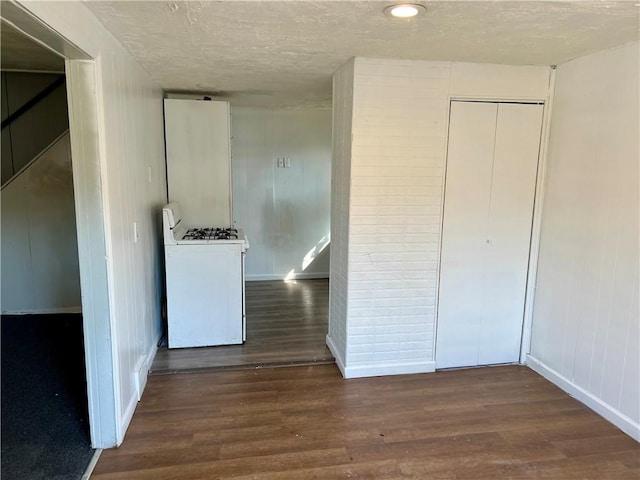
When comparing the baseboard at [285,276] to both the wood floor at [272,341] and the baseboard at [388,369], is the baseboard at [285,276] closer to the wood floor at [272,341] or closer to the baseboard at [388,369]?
the wood floor at [272,341]

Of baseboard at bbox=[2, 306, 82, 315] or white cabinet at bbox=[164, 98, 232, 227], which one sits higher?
white cabinet at bbox=[164, 98, 232, 227]

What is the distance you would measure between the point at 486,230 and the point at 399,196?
72 centimetres

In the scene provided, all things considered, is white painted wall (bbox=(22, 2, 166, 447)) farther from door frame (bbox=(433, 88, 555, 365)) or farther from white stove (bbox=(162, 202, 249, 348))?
door frame (bbox=(433, 88, 555, 365))

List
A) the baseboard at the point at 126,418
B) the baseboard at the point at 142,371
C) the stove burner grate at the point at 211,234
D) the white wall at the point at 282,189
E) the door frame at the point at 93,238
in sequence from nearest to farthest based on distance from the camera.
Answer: the door frame at the point at 93,238
the baseboard at the point at 126,418
the baseboard at the point at 142,371
the stove burner grate at the point at 211,234
the white wall at the point at 282,189

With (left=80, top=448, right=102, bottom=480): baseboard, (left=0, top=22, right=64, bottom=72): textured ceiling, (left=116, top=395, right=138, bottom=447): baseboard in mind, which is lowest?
(left=80, top=448, right=102, bottom=480): baseboard

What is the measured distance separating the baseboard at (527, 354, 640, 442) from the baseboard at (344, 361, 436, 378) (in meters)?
0.77

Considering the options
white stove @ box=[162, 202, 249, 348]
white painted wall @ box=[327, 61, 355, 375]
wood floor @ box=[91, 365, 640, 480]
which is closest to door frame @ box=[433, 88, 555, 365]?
wood floor @ box=[91, 365, 640, 480]

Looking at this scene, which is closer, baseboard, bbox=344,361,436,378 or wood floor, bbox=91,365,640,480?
wood floor, bbox=91,365,640,480

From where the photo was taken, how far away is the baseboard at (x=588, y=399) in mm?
2357

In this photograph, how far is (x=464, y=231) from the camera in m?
2.98

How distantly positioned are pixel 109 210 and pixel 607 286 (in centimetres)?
282

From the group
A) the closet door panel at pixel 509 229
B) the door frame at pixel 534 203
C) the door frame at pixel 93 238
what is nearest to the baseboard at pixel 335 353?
the door frame at pixel 534 203

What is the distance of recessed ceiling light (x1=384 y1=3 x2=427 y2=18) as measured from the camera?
1764 millimetres

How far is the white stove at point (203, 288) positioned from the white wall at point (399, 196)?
1.00 m
